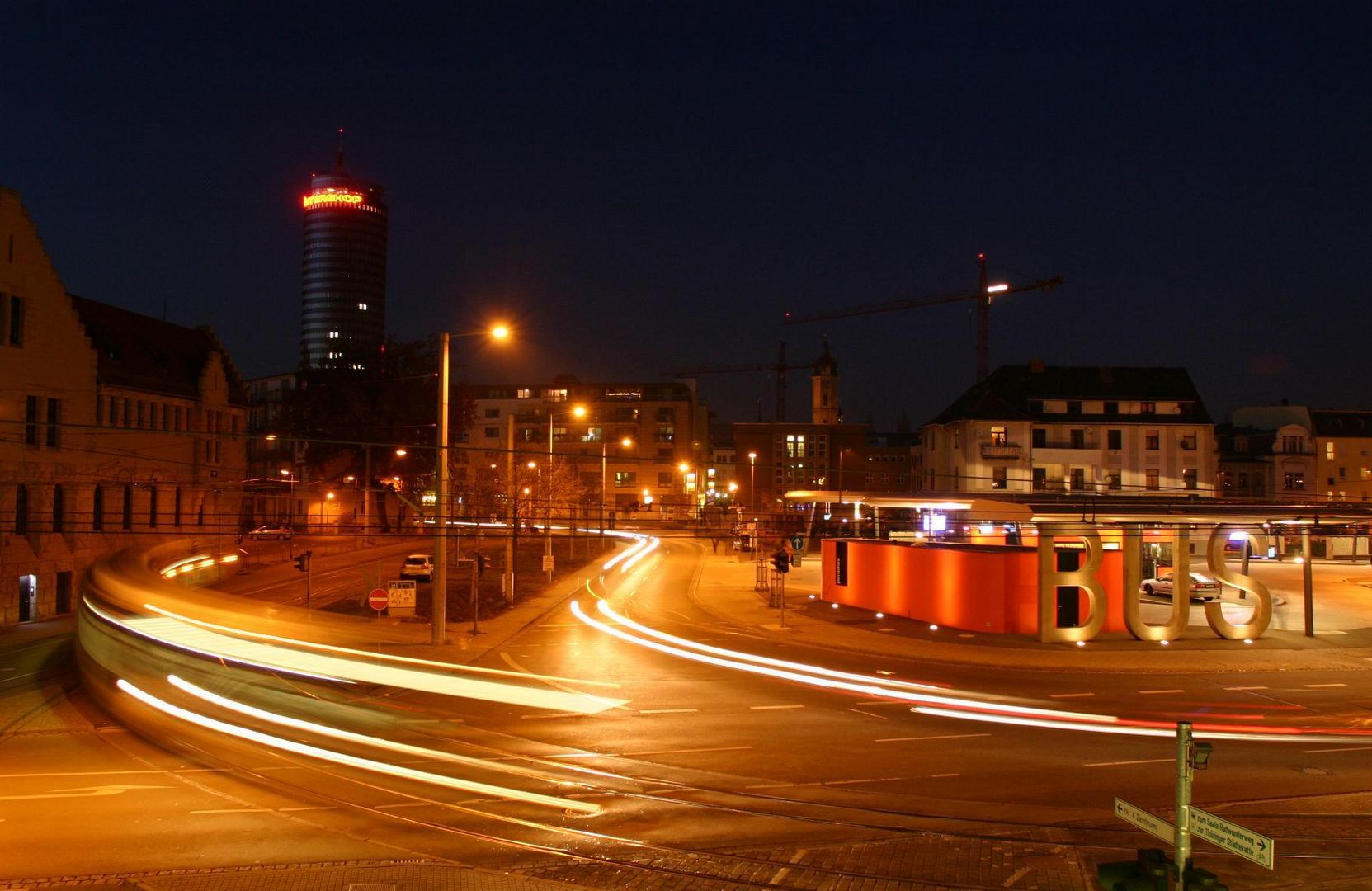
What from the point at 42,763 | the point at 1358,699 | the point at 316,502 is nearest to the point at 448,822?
the point at 42,763

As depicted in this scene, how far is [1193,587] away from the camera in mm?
41312

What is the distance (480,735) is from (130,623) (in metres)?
10.0

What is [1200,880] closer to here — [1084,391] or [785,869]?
[785,869]

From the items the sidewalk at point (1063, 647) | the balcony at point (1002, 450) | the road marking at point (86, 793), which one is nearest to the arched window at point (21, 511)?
the sidewalk at point (1063, 647)

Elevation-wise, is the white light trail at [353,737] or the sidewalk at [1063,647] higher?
the white light trail at [353,737]

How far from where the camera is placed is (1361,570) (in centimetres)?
5522

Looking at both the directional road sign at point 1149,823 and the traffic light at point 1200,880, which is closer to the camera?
the traffic light at point 1200,880

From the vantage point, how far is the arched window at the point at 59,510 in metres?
39.2

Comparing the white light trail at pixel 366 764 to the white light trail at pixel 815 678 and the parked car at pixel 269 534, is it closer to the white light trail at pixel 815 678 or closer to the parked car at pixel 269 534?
the white light trail at pixel 815 678

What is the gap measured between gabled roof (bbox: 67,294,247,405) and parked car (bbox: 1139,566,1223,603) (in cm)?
4766

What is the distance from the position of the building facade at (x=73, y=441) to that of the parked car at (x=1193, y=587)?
3776cm

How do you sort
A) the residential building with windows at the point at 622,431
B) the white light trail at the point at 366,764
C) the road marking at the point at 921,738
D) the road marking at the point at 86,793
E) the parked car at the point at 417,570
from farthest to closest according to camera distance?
the residential building with windows at the point at 622,431 < the parked car at the point at 417,570 < the road marking at the point at 921,738 < the road marking at the point at 86,793 < the white light trail at the point at 366,764

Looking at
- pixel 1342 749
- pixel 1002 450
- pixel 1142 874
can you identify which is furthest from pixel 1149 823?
pixel 1002 450

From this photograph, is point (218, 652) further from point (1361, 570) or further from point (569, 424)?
point (569, 424)
